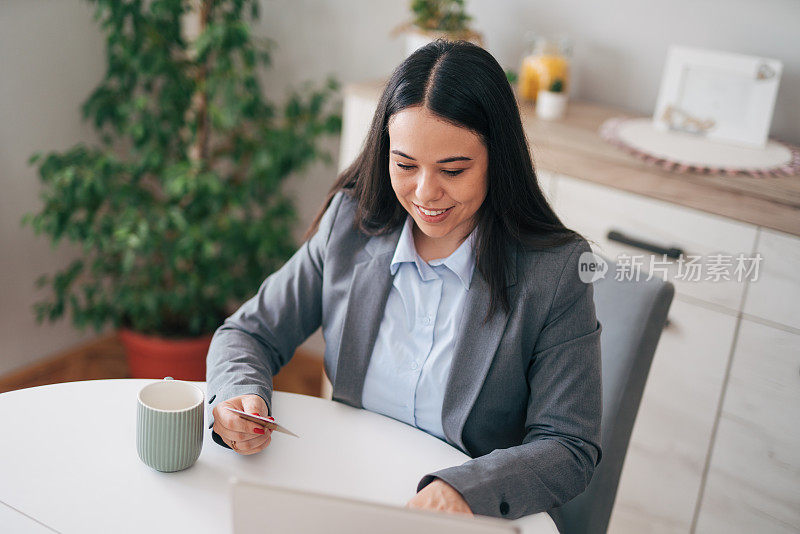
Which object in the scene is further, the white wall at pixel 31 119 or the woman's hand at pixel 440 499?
the white wall at pixel 31 119

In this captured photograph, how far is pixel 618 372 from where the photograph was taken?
1250 millimetres

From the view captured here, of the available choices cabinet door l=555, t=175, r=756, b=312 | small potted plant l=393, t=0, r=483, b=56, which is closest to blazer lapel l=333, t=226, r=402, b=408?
cabinet door l=555, t=175, r=756, b=312

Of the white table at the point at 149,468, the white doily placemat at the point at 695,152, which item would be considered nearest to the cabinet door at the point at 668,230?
the white doily placemat at the point at 695,152

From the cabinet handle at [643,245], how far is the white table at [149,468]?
854 mm

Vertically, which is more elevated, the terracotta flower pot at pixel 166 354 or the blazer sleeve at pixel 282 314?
the blazer sleeve at pixel 282 314

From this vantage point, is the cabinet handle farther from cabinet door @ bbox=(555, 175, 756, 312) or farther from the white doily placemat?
the white doily placemat

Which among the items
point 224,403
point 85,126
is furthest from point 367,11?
point 224,403

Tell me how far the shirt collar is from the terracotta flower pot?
1.36m

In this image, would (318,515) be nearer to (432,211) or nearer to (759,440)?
(432,211)

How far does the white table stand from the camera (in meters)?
0.93

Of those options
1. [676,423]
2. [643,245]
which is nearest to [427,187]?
[643,245]

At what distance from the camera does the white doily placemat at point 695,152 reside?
179 centimetres

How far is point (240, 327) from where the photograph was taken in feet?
4.25

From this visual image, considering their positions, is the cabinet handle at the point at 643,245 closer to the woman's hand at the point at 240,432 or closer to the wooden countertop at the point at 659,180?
the wooden countertop at the point at 659,180
